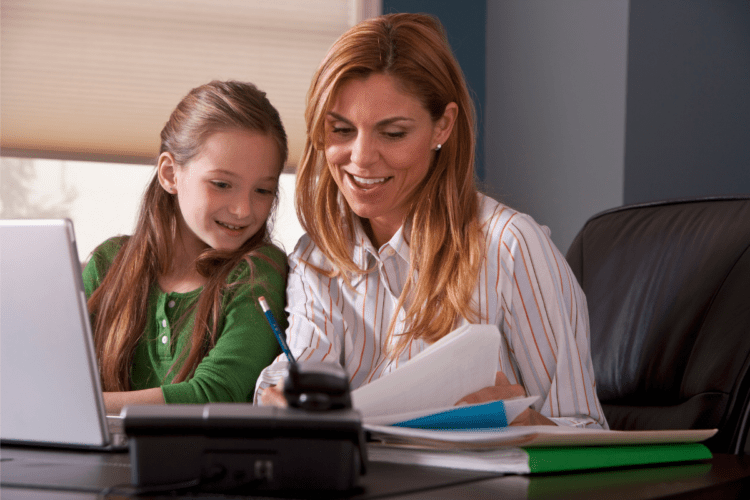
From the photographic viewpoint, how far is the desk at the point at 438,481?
56 cm

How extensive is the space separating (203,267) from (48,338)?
2.76 ft

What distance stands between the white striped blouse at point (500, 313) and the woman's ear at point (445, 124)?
0.13 metres

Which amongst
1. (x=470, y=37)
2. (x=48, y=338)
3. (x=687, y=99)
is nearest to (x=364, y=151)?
(x=48, y=338)

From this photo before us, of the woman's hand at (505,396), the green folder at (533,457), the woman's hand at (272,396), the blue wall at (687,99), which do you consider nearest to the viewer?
the green folder at (533,457)

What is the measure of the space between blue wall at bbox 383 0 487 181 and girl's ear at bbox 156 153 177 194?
5.50 feet

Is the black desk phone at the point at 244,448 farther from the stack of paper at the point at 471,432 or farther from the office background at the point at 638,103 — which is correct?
the office background at the point at 638,103

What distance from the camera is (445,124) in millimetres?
1368

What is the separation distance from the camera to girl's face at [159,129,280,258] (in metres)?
1.45

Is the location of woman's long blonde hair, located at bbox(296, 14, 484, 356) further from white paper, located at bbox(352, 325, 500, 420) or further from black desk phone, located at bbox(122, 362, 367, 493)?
black desk phone, located at bbox(122, 362, 367, 493)

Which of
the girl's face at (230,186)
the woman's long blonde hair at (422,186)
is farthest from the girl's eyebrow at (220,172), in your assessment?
the woman's long blonde hair at (422,186)

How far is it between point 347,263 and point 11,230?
0.72 metres

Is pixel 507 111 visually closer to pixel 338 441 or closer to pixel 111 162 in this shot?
pixel 111 162

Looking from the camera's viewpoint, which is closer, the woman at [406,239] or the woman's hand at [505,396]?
the woman's hand at [505,396]


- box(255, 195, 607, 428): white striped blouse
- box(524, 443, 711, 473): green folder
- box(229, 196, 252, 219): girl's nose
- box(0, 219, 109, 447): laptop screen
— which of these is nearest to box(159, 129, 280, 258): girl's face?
box(229, 196, 252, 219): girl's nose
